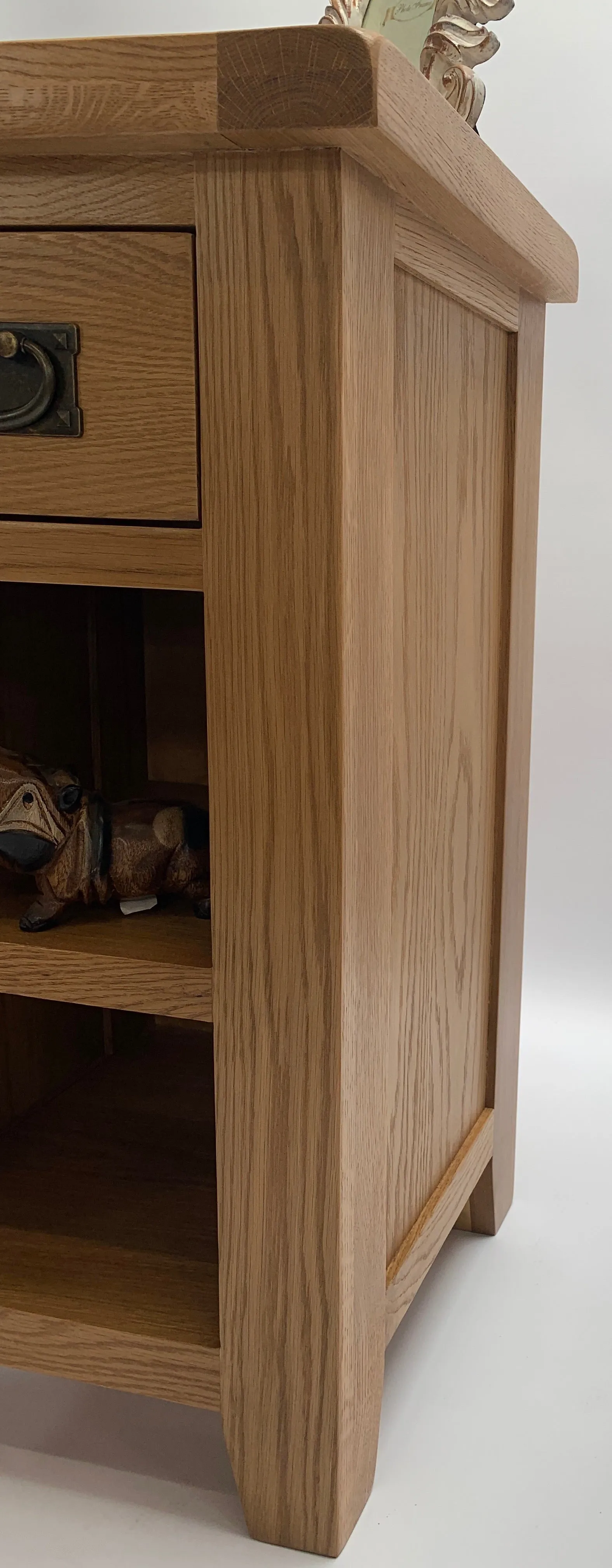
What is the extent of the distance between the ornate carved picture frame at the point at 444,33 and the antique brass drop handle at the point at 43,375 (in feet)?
1.29

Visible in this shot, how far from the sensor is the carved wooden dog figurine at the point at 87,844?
2.81ft

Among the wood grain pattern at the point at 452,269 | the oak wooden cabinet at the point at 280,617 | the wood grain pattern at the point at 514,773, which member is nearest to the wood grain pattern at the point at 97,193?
the oak wooden cabinet at the point at 280,617

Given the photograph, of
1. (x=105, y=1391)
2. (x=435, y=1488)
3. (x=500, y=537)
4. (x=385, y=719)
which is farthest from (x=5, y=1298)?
(x=500, y=537)

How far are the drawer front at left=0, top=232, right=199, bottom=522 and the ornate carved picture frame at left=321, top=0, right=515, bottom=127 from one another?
1.18 ft

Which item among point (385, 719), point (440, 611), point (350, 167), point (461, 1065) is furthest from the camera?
point (461, 1065)

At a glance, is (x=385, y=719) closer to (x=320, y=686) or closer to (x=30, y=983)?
(x=320, y=686)

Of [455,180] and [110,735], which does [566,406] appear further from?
[455,180]

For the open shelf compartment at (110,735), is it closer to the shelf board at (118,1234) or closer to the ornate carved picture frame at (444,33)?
the shelf board at (118,1234)

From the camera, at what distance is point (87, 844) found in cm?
87

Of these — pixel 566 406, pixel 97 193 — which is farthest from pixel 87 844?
pixel 566 406

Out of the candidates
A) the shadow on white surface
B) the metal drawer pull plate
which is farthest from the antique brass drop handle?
the shadow on white surface

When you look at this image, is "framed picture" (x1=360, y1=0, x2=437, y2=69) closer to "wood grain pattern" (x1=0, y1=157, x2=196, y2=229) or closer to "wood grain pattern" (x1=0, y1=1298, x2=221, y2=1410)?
"wood grain pattern" (x1=0, y1=157, x2=196, y2=229)

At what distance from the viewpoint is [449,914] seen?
3.36 feet

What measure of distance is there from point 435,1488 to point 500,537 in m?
0.63
